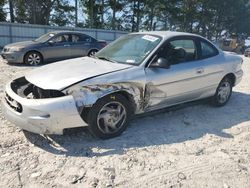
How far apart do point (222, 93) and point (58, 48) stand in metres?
7.51

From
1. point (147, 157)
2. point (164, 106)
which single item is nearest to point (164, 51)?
point (164, 106)

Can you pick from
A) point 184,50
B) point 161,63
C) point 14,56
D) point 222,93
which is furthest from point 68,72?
point 14,56

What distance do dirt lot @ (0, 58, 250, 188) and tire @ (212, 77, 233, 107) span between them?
0.94 meters

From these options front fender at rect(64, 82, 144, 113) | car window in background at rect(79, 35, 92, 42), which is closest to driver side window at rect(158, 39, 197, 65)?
front fender at rect(64, 82, 144, 113)

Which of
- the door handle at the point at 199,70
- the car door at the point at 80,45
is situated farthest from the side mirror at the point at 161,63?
the car door at the point at 80,45

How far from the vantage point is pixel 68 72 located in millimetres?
3994

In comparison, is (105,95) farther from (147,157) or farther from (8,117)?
(8,117)

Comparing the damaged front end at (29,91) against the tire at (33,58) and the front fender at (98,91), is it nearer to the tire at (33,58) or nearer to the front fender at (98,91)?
the front fender at (98,91)

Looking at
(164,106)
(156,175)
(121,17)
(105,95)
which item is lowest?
(156,175)

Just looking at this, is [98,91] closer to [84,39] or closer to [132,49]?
[132,49]

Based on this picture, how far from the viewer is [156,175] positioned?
3.25m

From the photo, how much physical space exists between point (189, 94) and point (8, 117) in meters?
3.05

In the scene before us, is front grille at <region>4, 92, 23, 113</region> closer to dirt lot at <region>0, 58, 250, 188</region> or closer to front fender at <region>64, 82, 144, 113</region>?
dirt lot at <region>0, 58, 250, 188</region>

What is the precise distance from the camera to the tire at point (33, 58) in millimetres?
10750
